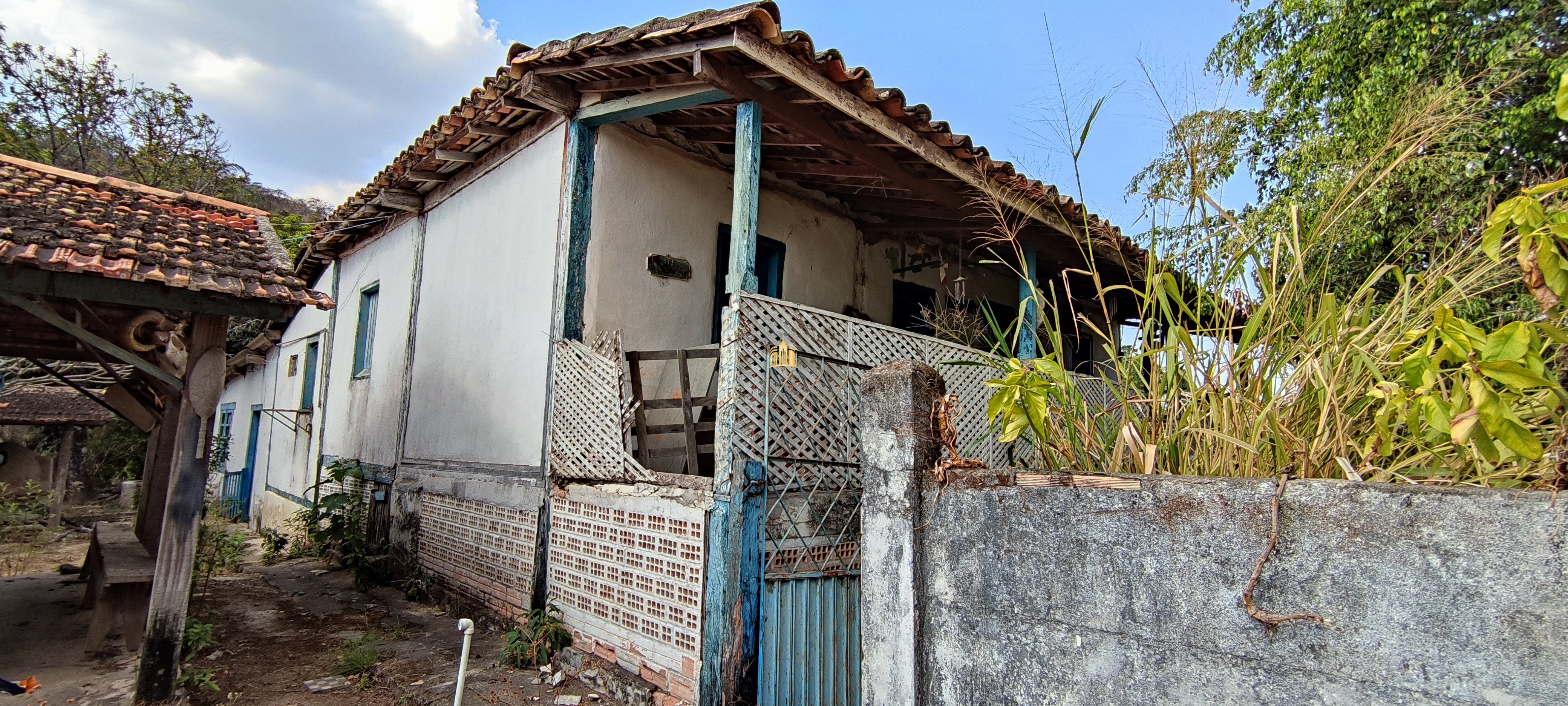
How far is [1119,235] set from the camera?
7.70m

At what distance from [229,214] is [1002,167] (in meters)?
6.21

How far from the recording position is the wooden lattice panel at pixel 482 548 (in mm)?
6078

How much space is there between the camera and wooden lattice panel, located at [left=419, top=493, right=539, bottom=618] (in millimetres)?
6078

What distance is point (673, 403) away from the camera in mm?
5586

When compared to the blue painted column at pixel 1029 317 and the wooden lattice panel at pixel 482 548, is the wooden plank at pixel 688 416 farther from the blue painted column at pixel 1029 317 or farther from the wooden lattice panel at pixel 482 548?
the blue painted column at pixel 1029 317

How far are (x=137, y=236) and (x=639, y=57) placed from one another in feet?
11.1

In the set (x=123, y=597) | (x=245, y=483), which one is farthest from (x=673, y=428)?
(x=245, y=483)

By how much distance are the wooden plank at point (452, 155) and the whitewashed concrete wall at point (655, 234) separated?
210 cm

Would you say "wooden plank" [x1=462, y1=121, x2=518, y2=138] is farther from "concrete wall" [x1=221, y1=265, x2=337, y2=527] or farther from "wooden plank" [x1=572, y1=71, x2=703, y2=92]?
"concrete wall" [x1=221, y1=265, x2=337, y2=527]

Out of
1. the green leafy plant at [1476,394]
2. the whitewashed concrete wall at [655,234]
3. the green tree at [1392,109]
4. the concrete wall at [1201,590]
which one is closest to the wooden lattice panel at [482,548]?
the whitewashed concrete wall at [655,234]

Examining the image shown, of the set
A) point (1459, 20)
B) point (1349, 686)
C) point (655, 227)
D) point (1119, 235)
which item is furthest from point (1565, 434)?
point (1459, 20)

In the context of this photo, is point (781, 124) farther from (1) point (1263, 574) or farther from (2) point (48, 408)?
(2) point (48, 408)

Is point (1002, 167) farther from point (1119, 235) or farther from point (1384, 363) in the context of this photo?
point (1384, 363)

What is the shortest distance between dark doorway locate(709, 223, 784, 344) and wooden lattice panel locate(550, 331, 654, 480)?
4.43ft
